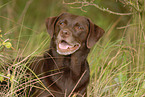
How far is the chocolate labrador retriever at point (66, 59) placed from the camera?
340 cm

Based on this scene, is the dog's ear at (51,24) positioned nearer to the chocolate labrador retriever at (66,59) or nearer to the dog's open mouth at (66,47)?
the chocolate labrador retriever at (66,59)

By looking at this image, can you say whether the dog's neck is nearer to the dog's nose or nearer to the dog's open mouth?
the dog's open mouth

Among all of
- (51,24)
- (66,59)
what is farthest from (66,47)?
(51,24)

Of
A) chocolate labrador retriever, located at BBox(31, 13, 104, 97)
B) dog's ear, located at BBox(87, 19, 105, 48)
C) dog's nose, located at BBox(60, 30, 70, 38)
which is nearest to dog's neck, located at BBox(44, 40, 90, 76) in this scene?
chocolate labrador retriever, located at BBox(31, 13, 104, 97)

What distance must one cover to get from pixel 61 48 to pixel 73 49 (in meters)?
0.17

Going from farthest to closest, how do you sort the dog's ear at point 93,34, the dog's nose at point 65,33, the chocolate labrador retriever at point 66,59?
the dog's ear at point 93,34, the chocolate labrador retriever at point 66,59, the dog's nose at point 65,33

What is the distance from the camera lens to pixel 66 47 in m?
3.44

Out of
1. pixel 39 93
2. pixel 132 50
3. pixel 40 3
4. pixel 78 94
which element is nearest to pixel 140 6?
pixel 132 50

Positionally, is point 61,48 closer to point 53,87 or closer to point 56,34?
point 56,34

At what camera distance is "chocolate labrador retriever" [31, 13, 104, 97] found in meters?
3.40

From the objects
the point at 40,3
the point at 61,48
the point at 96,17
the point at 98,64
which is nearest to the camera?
the point at 61,48

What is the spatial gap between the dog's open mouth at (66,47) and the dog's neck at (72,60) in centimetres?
7

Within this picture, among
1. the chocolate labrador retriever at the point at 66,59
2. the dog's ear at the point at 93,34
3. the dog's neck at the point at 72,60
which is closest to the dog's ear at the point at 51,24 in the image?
the chocolate labrador retriever at the point at 66,59

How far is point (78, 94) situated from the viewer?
3480mm
